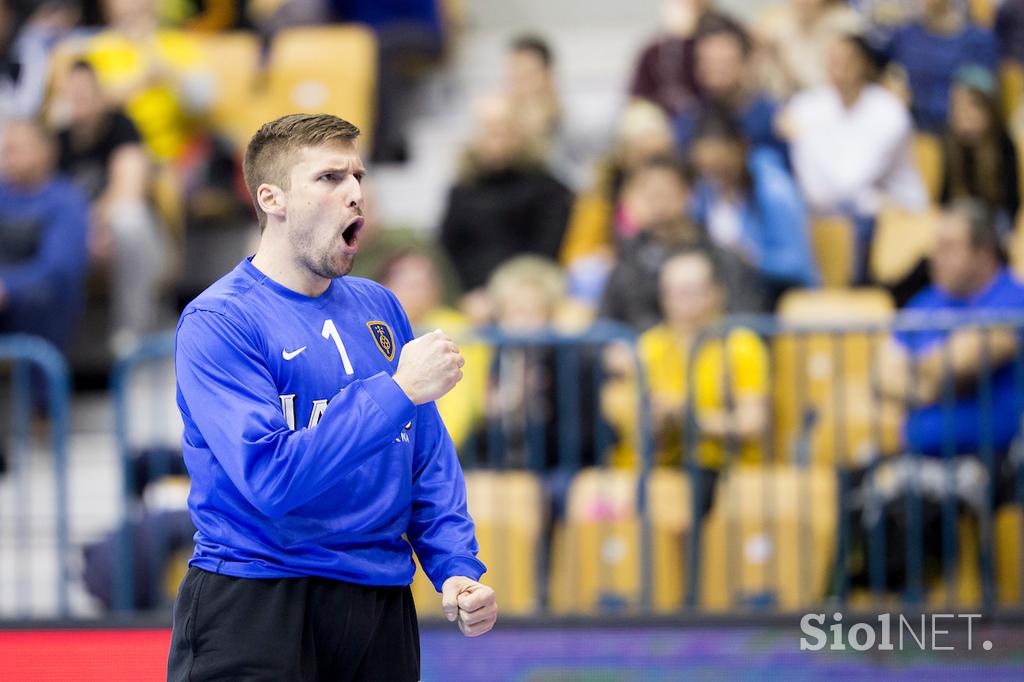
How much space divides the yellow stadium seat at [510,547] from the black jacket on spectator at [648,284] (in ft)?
3.66

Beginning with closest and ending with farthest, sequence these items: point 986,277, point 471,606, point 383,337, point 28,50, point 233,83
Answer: point 471,606
point 383,337
point 986,277
point 233,83
point 28,50

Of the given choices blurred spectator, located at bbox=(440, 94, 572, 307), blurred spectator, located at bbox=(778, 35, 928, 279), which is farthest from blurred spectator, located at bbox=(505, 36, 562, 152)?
blurred spectator, located at bbox=(778, 35, 928, 279)

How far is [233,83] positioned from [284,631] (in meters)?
7.29

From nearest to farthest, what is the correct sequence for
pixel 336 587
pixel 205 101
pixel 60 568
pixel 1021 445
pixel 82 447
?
pixel 336 587
pixel 1021 445
pixel 60 568
pixel 82 447
pixel 205 101

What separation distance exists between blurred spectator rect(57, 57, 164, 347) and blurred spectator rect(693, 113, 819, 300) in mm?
3095

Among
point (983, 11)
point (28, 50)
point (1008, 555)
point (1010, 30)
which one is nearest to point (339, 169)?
point (1008, 555)

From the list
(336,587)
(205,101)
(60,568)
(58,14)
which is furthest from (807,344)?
(58,14)

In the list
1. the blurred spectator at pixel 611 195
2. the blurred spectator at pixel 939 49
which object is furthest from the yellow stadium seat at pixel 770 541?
the blurred spectator at pixel 939 49

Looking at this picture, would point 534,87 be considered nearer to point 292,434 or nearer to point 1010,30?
point 1010,30

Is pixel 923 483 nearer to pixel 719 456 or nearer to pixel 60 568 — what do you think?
pixel 719 456

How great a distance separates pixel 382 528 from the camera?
3297 mm

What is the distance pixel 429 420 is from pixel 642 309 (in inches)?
155

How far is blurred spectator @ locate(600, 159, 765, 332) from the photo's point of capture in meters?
7.36

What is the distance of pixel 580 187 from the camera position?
378 inches
